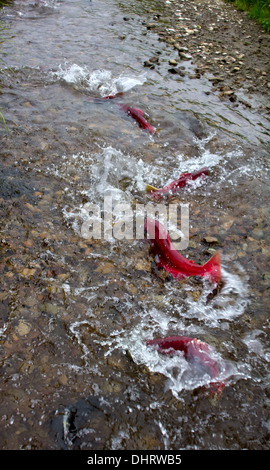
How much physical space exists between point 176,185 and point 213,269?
5.55 feet

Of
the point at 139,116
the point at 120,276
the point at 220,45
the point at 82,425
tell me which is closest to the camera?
the point at 82,425

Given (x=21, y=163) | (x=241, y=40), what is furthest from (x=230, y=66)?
(x=21, y=163)

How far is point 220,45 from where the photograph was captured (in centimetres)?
1047

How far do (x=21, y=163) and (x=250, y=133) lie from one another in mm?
4086

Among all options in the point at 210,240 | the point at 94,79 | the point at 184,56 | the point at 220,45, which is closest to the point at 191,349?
the point at 210,240

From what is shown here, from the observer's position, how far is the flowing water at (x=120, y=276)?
2.53m

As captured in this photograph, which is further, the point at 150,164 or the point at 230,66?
the point at 230,66

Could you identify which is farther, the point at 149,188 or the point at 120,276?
the point at 149,188

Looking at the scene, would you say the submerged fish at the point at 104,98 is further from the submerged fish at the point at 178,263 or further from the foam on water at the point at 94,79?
the submerged fish at the point at 178,263

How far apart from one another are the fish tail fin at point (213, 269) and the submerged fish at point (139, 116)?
3.13 meters

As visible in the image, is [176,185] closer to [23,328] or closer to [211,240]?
[211,240]

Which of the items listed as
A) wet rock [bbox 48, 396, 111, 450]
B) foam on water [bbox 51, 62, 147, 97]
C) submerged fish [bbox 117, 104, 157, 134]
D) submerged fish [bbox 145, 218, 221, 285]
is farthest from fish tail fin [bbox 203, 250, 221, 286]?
foam on water [bbox 51, 62, 147, 97]
